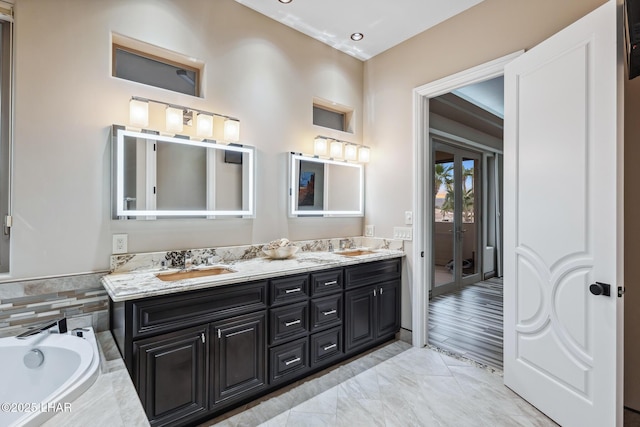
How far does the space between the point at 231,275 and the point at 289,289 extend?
451mm

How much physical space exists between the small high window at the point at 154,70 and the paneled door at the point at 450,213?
Result: 3587mm

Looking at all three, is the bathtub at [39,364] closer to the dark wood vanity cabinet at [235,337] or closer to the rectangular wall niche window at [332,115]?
the dark wood vanity cabinet at [235,337]

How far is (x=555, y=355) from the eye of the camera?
194 centimetres

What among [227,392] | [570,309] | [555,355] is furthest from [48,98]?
[555,355]

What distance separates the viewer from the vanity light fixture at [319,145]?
316cm

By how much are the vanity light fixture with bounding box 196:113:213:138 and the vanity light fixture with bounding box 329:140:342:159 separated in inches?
49.6

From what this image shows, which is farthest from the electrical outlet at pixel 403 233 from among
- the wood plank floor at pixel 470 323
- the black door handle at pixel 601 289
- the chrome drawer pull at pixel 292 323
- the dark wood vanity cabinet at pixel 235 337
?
the black door handle at pixel 601 289

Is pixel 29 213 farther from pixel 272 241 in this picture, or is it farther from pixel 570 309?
pixel 570 309

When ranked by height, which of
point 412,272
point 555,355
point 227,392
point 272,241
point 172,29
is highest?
point 172,29

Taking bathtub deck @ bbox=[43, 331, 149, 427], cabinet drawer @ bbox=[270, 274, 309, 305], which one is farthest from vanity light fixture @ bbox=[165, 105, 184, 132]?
bathtub deck @ bbox=[43, 331, 149, 427]

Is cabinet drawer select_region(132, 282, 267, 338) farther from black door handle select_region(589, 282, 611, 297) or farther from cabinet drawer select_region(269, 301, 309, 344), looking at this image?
black door handle select_region(589, 282, 611, 297)

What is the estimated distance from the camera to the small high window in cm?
219

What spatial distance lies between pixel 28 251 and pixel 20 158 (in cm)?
53

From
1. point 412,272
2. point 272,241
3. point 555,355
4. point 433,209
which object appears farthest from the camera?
point 433,209
